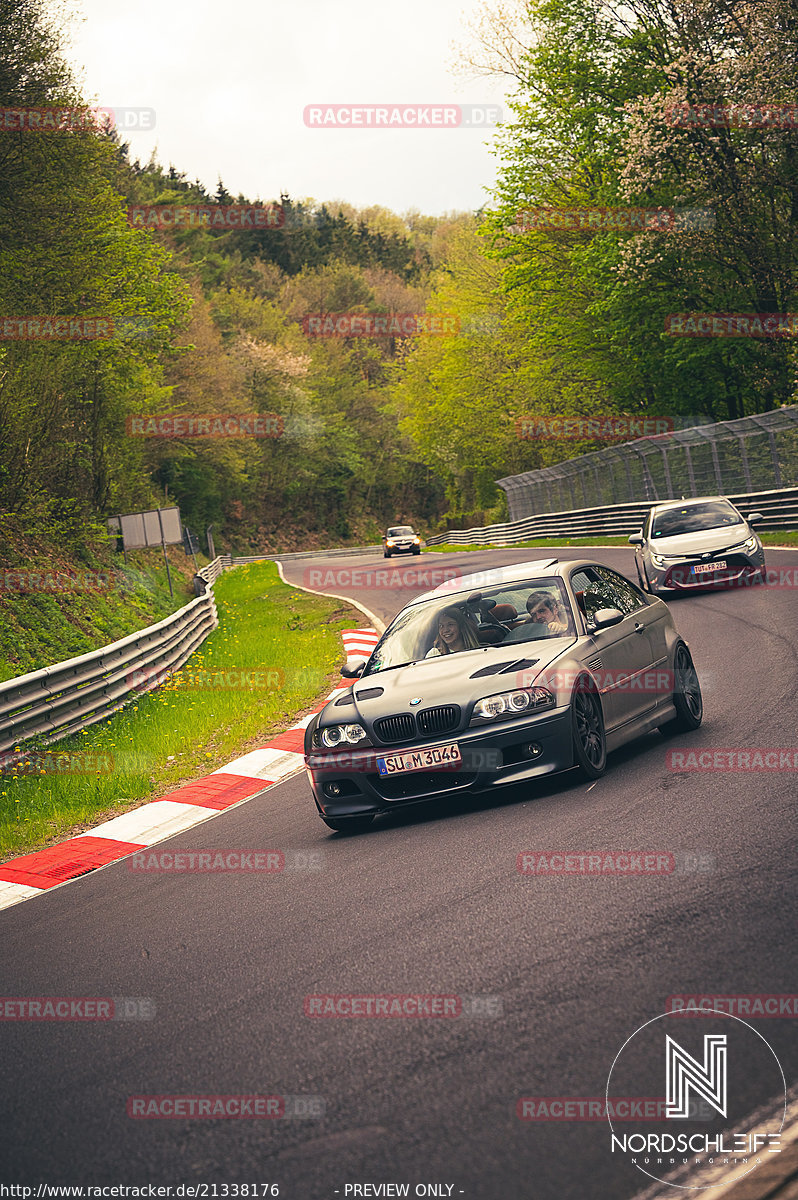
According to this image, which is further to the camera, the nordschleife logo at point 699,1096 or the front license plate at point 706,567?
the front license plate at point 706,567

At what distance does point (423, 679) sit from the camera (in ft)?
25.1

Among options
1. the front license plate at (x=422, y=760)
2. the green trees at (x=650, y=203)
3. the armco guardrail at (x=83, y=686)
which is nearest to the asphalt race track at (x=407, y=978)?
the front license plate at (x=422, y=760)

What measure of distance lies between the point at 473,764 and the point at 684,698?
2.39m

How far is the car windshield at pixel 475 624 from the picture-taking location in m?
8.15

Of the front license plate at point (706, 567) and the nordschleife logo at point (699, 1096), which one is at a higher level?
the front license plate at point (706, 567)

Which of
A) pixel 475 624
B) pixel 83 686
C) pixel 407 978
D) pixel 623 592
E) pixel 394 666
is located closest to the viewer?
pixel 407 978

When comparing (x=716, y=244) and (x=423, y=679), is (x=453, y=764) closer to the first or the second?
(x=423, y=679)

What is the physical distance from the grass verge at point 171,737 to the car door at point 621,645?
4.46 meters

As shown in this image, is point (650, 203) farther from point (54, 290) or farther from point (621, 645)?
point (621, 645)

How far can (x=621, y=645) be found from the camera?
813 centimetres

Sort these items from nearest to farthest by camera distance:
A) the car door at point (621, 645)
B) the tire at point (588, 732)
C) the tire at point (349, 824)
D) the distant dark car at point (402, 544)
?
the tire at point (588, 732) < the tire at point (349, 824) < the car door at point (621, 645) < the distant dark car at point (402, 544)

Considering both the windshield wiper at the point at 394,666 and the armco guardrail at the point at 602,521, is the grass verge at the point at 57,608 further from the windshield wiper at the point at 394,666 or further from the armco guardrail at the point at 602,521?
the armco guardrail at the point at 602,521

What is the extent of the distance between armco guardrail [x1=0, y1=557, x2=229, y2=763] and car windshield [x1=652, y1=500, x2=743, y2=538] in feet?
27.7

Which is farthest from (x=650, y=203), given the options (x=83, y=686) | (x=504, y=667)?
(x=504, y=667)
